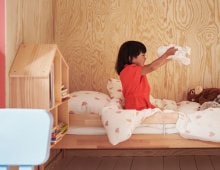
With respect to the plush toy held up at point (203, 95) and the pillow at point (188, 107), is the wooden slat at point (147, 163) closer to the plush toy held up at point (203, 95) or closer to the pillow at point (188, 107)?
the pillow at point (188, 107)

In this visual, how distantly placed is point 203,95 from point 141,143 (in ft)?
3.43

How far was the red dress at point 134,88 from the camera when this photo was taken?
2951 millimetres

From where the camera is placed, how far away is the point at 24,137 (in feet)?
3.31

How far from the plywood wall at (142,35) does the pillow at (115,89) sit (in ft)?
0.97

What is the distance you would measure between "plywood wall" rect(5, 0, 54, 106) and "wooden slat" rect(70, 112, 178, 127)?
62 cm

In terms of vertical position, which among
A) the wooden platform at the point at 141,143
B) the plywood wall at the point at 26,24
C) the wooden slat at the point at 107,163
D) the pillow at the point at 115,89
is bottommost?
the wooden slat at the point at 107,163

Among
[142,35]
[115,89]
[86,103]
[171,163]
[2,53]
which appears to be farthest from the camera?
[142,35]

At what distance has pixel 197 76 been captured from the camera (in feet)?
12.0

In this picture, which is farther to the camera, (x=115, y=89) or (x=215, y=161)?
(x=115, y=89)

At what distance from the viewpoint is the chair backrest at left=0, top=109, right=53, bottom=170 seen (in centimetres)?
100

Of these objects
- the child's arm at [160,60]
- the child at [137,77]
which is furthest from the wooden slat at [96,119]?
the child's arm at [160,60]

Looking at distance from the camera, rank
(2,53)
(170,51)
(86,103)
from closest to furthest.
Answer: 1. (2,53)
2. (170,51)
3. (86,103)

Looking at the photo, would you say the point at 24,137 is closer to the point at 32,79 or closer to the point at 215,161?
the point at 32,79

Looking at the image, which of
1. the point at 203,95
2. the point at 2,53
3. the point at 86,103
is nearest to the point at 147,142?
the point at 86,103
